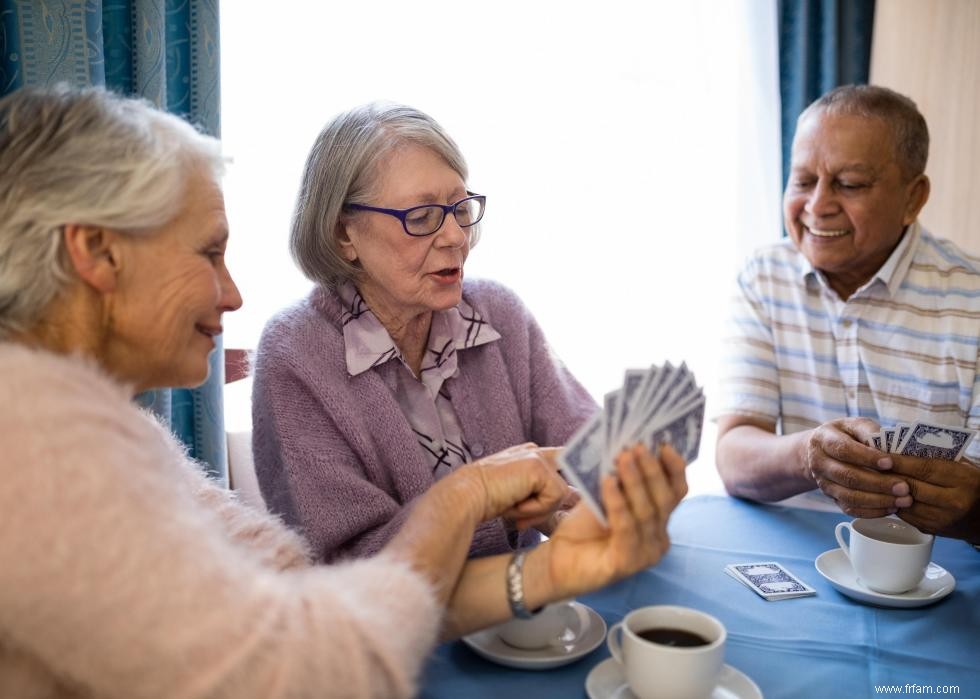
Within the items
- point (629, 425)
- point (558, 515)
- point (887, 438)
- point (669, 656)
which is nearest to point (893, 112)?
point (887, 438)

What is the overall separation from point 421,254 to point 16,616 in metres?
1.14

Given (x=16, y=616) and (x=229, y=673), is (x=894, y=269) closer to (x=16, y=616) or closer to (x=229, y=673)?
(x=229, y=673)

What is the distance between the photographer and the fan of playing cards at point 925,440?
1673mm

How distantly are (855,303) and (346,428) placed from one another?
150 centimetres

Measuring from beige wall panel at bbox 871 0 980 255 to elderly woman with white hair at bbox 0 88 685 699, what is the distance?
11.7 feet

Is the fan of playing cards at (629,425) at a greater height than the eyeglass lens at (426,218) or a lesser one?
lesser

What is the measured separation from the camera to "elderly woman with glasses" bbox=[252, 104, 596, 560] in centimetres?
172

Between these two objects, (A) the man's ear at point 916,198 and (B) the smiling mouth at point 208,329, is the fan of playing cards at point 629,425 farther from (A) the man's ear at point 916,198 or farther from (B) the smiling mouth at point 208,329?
(A) the man's ear at point 916,198

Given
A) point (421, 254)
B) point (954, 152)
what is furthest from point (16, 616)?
point (954, 152)

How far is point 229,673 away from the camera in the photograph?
939mm

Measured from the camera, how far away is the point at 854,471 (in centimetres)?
178

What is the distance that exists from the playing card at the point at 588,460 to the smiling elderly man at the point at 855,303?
95cm

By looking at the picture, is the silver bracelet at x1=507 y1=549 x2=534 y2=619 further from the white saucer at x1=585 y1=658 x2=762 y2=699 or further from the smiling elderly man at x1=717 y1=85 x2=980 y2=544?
the smiling elderly man at x1=717 y1=85 x2=980 y2=544

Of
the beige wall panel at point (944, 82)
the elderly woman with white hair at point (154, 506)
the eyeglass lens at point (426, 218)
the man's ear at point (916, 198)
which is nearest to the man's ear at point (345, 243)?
the eyeglass lens at point (426, 218)
